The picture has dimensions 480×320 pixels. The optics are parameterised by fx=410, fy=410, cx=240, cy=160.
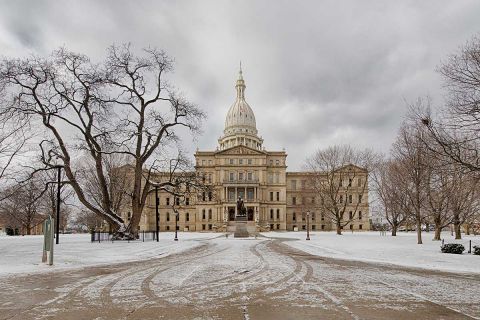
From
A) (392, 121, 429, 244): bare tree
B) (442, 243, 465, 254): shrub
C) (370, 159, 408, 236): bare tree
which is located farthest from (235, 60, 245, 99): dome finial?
(442, 243, 465, 254): shrub

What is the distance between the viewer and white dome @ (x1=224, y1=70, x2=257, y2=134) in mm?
137500

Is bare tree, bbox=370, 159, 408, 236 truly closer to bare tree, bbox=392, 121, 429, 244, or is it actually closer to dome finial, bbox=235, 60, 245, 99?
bare tree, bbox=392, 121, 429, 244

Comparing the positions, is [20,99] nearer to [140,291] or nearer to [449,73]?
[140,291]

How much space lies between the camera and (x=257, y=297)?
9.76 metres

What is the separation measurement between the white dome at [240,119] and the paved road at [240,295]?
123 m

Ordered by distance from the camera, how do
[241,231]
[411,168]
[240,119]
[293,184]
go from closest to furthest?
[411,168], [241,231], [293,184], [240,119]

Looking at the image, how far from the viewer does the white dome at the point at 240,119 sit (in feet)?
451

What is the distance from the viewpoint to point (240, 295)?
32.9 feet

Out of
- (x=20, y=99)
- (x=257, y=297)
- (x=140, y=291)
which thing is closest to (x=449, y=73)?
(x=257, y=297)

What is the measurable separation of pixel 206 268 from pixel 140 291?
18.4 ft

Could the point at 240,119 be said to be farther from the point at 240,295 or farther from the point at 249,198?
the point at 240,295

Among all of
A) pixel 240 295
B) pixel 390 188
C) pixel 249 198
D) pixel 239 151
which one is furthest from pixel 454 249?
pixel 239 151

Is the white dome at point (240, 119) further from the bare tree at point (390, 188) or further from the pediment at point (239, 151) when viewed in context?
the bare tree at point (390, 188)

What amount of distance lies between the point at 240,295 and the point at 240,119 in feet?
424
